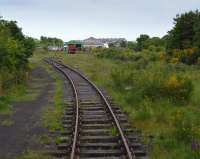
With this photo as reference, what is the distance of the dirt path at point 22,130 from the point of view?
12.4 metres

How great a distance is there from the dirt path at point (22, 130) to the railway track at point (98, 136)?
35.2 inches

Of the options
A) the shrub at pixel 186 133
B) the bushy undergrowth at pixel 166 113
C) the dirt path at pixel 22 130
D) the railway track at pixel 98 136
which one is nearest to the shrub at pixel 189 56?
the bushy undergrowth at pixel 166 113

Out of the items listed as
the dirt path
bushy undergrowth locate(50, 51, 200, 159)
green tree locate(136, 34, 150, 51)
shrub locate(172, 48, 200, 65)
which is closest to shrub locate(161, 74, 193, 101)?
bushy undergrowth locate(50, 51, 200, 159)

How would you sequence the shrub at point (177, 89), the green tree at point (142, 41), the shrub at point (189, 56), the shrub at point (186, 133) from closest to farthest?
the shrub at point (186, 133) → the shrub at point (177, 89) → the shrub at point (189, 56) → the green tree at point (142, 41)

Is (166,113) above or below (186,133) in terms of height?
below

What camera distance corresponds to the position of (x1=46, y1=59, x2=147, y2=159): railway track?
37.7 feet

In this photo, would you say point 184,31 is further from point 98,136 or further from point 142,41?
point 142,41

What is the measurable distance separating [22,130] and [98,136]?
2.81 meters

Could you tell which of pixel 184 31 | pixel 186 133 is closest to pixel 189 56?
pixel 184 31

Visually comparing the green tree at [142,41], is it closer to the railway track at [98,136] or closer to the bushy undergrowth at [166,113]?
the bushy undergrowth at [166,113]

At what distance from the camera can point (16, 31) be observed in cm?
3822

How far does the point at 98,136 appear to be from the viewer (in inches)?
526

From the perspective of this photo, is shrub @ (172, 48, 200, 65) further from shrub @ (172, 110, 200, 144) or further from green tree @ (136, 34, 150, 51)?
green tree @ (136, 34, 150, 51)

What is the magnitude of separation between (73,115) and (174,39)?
39.2 metres
